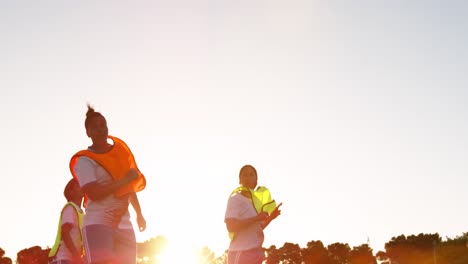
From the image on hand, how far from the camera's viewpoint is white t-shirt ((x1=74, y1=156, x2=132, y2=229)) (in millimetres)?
6980

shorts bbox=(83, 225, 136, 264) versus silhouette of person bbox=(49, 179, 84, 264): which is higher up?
silhouette of person bbox=(49, 179, 84, 264)

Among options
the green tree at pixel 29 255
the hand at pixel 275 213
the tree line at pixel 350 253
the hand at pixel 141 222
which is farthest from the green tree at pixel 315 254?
the hand at pixel 141 222

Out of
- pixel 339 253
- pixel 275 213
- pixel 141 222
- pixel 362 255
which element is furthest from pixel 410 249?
pixel 141 222

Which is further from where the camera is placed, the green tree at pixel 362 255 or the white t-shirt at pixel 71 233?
the green tree at pixel 362 255

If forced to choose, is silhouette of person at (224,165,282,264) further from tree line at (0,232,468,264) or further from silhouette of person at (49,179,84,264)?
tree line at (0,232,468,264)

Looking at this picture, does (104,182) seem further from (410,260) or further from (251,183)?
(410,260)

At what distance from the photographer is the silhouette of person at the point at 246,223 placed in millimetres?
10625

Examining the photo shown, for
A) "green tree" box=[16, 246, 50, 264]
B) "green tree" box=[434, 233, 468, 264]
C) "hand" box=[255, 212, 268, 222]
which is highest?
"green tree" box=[16, 246, 50, 264]

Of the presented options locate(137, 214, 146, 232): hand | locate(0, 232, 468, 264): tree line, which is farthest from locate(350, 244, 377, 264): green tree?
locate(137, 214, 146, 232): hand

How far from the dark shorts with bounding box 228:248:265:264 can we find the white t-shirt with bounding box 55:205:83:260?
240 cm

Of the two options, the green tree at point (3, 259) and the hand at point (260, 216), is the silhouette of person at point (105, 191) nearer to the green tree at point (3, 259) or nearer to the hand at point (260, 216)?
the hand at point (260, 216)

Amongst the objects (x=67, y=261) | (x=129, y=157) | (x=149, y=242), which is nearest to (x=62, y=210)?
(x=67, y=261)

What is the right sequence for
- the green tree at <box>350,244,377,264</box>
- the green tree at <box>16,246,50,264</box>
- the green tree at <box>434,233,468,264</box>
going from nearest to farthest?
1. the green tree at <box>434,233,468,264</box>
2. the green tree at <box>16,246,50,264</box>
3. the green tree at <box>350,244,377,264</box>

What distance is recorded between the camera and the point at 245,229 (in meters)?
10.8
